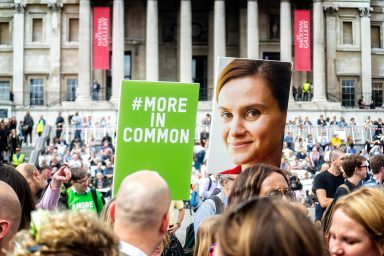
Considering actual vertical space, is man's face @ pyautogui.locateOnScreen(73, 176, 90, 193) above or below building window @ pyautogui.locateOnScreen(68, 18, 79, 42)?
below

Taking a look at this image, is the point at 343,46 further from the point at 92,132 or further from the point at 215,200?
the point at 215,200

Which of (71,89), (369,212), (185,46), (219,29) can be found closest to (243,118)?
(369,212)

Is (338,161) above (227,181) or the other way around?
above

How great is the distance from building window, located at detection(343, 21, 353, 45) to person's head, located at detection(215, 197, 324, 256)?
152 ft

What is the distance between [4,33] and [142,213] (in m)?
46.2

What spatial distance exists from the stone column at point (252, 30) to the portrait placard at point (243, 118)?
3432cm

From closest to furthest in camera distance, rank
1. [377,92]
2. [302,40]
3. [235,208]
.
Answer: [235,208] → [302,40] → [377,92]

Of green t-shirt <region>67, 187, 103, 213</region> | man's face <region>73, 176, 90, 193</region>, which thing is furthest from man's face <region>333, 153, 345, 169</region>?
man's face <region>73, 176, 90, 193</region>

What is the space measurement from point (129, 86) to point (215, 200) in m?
1.60

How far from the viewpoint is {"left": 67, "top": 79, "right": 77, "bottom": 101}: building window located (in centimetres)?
4493

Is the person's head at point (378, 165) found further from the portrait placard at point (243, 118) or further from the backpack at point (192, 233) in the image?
the backpack at point (192, 233)

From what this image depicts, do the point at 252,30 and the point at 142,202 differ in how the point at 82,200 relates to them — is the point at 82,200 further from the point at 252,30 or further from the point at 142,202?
the point at 252,30

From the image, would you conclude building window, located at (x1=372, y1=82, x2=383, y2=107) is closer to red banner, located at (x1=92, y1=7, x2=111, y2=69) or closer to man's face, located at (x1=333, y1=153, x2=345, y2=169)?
red banner, located at (x1=92, y1=7, x2=111, y2=69)

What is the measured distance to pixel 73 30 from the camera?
4581 cm
